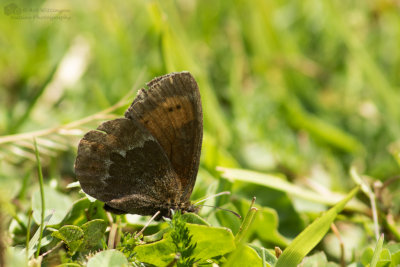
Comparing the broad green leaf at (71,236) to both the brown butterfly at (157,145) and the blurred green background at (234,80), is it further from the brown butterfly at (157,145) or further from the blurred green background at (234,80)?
the blurred green background at (234,80)

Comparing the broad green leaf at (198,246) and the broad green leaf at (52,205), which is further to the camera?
the broad green leaf at (52,205)

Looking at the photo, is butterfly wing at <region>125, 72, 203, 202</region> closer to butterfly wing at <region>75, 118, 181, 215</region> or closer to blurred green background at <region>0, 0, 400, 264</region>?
butterfly wing at <region>75, 118, 181, 215</region>

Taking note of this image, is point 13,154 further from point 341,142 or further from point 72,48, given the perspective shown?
point 341,142

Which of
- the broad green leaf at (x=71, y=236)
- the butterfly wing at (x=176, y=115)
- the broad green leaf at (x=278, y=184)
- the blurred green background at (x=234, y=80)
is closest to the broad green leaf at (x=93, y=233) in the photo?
the broad green leaf at (x=71, y=236)

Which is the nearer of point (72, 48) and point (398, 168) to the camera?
point (398, 168)

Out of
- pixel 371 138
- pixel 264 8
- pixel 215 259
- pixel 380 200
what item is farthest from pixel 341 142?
pixel 215 259

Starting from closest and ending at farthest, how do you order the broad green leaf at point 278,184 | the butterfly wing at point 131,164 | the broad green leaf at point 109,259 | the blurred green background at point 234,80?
the broad green leaf at point 109,259
the butterfly wing at point 131,164
the broad green leaf at point 278,184
the blurred green background at point 234,80

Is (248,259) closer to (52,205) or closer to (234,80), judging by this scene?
(52,205)
